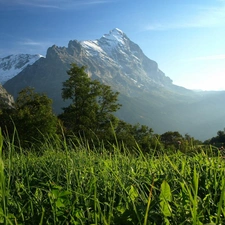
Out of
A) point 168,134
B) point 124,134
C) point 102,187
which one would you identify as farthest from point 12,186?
point 168,134

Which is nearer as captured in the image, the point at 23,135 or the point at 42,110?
the point at 23,135

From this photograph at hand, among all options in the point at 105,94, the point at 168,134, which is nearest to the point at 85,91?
the point at 105,94

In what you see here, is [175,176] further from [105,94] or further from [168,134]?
[168,134]

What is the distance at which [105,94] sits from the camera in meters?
50.6

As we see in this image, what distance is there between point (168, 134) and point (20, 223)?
66.9m

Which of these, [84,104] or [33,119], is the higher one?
[84,104]

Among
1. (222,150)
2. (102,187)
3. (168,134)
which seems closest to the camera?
(102,187)

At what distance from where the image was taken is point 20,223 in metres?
1.68

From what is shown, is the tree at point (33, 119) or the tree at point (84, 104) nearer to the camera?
the tree at point (33, 119)

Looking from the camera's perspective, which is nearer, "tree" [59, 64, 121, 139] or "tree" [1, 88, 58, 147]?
"tree" [1, 88, 58, 147]

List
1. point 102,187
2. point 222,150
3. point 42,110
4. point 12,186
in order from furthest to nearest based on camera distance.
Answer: point 42,110 < point 222,150 < point 12,186 < point 102,187

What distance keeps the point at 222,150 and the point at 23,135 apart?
35684mm

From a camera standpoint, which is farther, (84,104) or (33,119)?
(84,104)

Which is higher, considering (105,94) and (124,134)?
(105,94)
